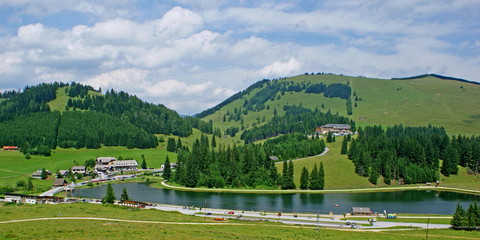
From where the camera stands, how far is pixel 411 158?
164500mm

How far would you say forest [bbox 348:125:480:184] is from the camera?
151 m

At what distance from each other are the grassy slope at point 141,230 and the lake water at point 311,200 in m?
29.0

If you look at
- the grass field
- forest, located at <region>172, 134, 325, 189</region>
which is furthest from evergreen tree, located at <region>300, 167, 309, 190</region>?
→ the grass field

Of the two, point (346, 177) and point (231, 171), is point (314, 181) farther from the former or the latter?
point (231, 171)

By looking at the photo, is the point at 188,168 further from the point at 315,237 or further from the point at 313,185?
the point at 315,237

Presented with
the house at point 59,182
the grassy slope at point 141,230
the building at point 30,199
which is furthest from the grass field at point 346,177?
the house at point 59,182

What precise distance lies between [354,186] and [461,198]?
3468 cm

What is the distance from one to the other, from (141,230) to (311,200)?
71.0 meters

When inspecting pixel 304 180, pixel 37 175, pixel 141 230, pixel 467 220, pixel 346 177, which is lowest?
pixel 467 220

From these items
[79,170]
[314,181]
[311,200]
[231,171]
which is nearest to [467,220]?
[311,200]

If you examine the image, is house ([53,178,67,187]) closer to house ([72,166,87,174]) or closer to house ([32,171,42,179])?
house ([32,171,42,179])

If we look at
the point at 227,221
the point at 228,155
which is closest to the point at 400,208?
the point at 227,221

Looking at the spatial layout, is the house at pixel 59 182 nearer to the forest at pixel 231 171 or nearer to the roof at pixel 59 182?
the roof at pixel 59 182

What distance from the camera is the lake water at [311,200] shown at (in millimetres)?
107312
